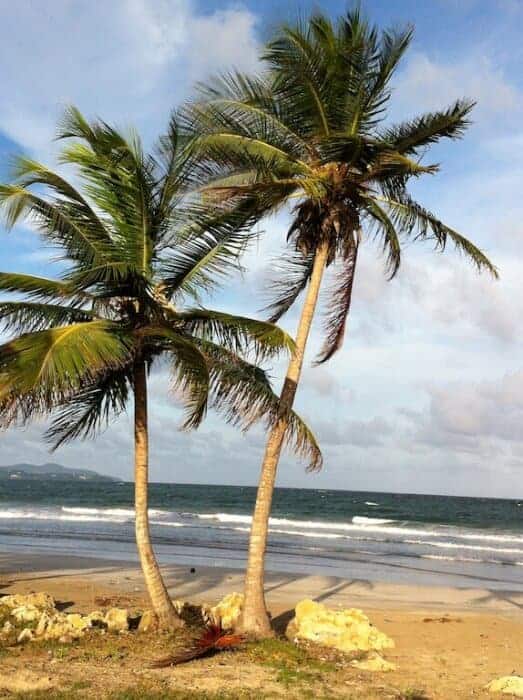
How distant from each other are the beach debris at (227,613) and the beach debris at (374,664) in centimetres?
181

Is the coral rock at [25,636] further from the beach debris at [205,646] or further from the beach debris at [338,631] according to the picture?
the beach debris at [338,631]

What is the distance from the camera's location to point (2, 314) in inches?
355

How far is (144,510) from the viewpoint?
9.81 m

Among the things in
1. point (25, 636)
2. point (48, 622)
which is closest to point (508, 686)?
point (48, 622)

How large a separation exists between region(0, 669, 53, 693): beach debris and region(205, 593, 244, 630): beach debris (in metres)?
3.03

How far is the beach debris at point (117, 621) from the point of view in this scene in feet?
32.6

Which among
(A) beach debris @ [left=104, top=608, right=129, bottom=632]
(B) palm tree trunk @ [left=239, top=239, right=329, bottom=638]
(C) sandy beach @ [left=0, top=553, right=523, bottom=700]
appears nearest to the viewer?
(C) sandy beach @ [left=0, top=553, right=523, bottom=700]

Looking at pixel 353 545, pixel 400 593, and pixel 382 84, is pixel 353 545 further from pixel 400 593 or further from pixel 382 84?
pixel 382 84

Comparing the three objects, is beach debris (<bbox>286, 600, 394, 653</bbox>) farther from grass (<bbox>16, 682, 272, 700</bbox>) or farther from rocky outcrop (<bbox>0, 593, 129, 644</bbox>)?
grass (<bbox>16, 682, 272, 700</bbox>)

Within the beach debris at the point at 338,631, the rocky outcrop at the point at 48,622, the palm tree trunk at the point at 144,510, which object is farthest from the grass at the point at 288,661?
the rocky outcrop at the point at 48,622

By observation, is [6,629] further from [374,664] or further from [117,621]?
[374,664]

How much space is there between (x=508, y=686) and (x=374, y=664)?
1.55 m

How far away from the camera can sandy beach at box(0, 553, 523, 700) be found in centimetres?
797

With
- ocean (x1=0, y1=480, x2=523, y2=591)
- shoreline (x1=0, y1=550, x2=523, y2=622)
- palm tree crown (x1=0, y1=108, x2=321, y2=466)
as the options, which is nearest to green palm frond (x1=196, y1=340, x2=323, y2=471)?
palm tree crown (x1=0, y1=108, x2=321, y2=466)
